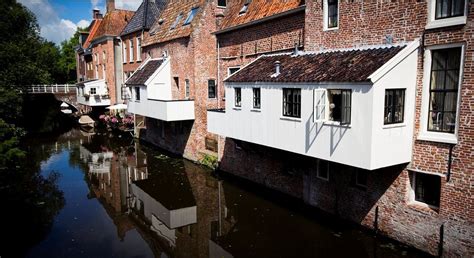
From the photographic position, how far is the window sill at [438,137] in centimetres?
875

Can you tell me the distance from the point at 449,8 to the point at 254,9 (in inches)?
377

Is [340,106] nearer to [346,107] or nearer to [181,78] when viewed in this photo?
[346,107]

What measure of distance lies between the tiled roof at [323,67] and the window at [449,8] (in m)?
1.11

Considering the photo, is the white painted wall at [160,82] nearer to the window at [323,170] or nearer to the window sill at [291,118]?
the window sill at [291,118]

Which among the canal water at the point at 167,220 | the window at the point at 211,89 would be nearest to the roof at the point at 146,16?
the window at the point at 211,89

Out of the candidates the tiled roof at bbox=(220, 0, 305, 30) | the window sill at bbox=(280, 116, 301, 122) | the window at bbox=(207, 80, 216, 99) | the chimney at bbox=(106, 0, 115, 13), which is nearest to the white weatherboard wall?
the window sill at bbox=(280, 116, 301, 122)

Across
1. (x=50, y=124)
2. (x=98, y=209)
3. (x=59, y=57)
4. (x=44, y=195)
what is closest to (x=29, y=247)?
(x=98, y=209)

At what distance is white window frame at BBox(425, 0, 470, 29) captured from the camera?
826 cm

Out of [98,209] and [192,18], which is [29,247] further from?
[192,18]

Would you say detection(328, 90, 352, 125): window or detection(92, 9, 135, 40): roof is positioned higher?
detection(92, 9, 135, 40): roof

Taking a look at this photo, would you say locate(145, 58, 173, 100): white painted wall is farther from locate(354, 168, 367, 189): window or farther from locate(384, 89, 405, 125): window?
locate(384, 89, 405, 125): window

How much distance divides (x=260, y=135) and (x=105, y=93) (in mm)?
28743

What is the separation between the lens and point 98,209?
47.3 feet

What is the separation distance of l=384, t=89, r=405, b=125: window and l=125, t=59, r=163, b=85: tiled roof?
1668cm
